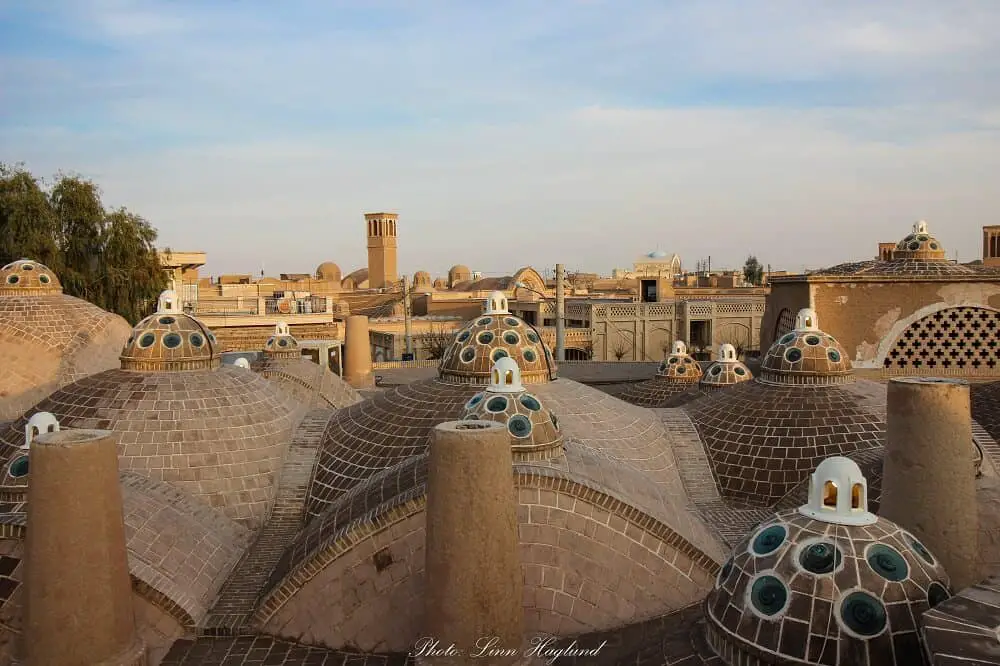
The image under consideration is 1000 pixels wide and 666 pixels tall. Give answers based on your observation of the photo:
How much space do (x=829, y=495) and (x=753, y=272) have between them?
53030 mm

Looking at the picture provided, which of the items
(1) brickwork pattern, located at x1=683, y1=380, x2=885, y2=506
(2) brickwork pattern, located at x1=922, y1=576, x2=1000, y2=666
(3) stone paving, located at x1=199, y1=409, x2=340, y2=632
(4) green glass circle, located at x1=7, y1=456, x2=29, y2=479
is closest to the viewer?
(2) brickwork pattern, located at x1=922, y1=576, x2=1000, y2=666

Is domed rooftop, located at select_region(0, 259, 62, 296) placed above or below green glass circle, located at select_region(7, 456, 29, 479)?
above

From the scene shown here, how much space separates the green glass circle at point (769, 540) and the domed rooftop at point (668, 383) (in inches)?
360

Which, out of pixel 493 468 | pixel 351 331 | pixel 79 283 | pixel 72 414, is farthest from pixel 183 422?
pixel 79 283

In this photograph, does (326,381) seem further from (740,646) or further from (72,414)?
(740,646)

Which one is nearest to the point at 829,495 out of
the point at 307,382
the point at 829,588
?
the point at 829,588

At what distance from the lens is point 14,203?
770 inches

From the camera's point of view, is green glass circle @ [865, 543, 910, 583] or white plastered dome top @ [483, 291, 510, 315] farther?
white plastered dome top @ [483, 291, 510, 315]

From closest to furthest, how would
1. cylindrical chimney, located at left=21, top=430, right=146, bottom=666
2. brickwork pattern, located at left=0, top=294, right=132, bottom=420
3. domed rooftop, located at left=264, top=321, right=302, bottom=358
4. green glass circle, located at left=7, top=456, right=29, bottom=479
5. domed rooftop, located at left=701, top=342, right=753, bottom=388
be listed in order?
cylindrical chimney, located at left=21, top=430, right=146, bottom=666 < green glass circle, located at left=7, top=456, right=29, bottom=479 < brickwork pattern, located at left=0, top=294, right=132, bottom=420 < domed rooftop, located at left=701, top=342, right=753, bottom=388 < domed rooftop, located at left=264, top=321, right=302, bottom=358

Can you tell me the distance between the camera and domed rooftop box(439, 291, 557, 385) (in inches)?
354

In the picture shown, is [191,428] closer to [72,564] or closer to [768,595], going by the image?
[72,564]

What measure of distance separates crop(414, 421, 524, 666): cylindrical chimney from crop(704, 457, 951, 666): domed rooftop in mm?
1184

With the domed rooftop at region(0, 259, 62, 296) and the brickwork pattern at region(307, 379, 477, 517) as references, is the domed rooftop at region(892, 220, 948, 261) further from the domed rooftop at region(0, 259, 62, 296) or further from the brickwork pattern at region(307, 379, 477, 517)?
the domed rooftop at region(0, 259, 62, 296)

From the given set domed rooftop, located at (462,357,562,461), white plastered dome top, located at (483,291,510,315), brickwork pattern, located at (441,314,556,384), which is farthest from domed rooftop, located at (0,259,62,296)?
domed rooftop, located at (462,357,562,461)
